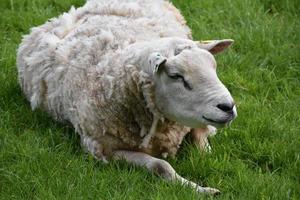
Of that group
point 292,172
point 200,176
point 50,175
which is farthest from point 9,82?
point 292,172

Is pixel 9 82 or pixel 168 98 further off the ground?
pixel 168 98

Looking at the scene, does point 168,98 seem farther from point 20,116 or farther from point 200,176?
point 20,116

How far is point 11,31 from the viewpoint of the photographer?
297 inches

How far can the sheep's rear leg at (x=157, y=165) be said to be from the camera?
484 centimetres

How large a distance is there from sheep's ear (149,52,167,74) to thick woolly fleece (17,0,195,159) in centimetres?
12

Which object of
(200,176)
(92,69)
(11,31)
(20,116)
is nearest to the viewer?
(200,176)

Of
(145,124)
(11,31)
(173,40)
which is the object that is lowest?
(11,31)

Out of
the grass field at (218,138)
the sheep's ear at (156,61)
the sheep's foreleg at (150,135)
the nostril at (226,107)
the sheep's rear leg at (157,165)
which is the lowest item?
the grass field at (218,138)

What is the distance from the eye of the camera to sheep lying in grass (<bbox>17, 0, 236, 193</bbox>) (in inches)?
190

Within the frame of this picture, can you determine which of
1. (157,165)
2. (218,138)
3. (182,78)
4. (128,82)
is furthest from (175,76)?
(218,138)

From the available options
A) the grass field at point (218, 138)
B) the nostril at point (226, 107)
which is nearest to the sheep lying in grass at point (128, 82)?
the nostril at point (226, 107)

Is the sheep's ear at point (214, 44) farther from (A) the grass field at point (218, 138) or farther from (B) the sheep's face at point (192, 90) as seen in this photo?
(A) the grass field at point (218, 138)

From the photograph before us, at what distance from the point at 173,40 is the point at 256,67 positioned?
204 cm

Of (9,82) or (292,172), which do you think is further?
(9,82)
